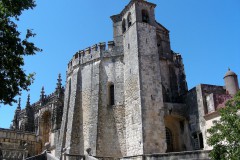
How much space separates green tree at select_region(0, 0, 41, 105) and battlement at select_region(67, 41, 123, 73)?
15.4 m

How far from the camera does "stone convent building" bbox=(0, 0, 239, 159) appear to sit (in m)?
22.9

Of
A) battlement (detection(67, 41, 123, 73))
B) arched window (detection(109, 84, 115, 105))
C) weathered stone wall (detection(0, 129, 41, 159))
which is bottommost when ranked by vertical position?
weathered stone wall (detection(0, 129, 41, 159))

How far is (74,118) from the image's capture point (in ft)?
89.0

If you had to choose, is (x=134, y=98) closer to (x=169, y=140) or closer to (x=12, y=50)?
(x=169, y=140)

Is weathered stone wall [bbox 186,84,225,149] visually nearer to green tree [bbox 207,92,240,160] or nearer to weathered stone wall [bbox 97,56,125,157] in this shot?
weathered stone wall [bbox 97,56,125,157]

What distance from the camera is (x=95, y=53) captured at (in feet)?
93.6

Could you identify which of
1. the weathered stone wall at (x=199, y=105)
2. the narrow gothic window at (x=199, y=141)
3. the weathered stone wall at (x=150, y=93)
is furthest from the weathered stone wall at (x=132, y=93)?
the narrow gothic window at (x=199, y=141)

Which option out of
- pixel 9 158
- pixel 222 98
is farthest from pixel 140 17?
pixel 9 158

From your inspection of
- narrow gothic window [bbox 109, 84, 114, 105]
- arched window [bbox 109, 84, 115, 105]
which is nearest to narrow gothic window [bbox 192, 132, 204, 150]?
arched window [bbox 109, 84, 115, 105]

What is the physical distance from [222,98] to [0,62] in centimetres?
1586

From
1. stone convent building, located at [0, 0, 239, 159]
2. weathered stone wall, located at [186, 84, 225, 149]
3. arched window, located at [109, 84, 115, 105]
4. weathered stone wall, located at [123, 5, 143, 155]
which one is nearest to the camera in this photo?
weathered stone wall, located at [123, 5, 143, 155]

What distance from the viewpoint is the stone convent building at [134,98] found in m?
22.9

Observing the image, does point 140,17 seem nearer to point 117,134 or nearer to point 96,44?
point 96,44

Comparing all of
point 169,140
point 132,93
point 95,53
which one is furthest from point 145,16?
point 169,140
